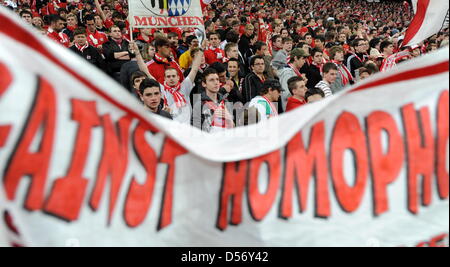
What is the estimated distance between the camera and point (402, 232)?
2025 mm

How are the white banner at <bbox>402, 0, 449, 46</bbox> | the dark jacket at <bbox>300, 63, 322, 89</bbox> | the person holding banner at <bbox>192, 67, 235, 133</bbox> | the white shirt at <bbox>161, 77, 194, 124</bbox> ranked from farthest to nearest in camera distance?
the dark jacket at <bbox>300, 63, 322, 89</bbox>
the white shirt at <bbox>161, 77, 194, 124</bbox>
the person holding banner at <bbox>192, 67, 235, 133</bbox>
the white banner at <bbox>402, 0, 449, 46</bbox>

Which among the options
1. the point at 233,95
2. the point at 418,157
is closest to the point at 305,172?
the point at 418,157

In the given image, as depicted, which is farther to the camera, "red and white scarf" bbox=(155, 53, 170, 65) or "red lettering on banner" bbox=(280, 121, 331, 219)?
"red and white scarf" bbox=(155, 53, 170, 65)

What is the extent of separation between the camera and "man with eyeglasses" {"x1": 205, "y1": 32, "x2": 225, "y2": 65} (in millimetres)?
6832

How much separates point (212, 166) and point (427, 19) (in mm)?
2241

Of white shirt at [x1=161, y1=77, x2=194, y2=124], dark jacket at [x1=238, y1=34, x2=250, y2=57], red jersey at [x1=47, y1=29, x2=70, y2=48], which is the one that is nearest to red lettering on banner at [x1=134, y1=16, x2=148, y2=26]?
white shirt at [x1=161, y1=77, x2=194, y2=124]

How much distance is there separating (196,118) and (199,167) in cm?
203

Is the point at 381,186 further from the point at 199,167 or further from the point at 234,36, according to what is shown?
the point at 234,36

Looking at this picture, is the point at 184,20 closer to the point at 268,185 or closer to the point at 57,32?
the point at 57,32

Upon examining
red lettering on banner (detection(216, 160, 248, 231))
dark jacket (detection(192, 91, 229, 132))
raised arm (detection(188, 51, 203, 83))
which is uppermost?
raised arm (detection(188, 51, 203, 83))

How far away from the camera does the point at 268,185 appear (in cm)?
201

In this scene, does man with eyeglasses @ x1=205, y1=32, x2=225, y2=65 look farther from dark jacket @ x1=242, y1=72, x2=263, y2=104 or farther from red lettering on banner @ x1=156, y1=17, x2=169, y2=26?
red lettering on banner @ x1=156, y1=17, x2=169, y2=26

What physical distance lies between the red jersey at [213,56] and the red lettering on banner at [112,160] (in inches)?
196

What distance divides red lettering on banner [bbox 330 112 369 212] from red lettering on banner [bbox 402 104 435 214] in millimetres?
192
